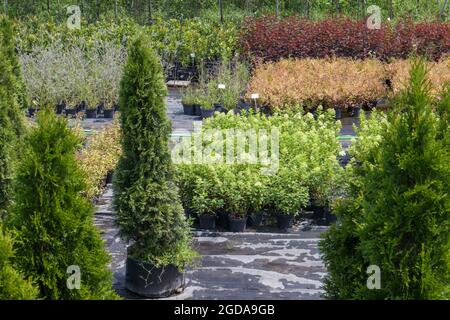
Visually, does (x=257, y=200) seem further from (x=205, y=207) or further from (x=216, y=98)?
(x=216, y=98)

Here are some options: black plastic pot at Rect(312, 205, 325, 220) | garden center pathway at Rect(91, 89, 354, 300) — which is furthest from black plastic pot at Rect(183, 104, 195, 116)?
black plastic pot at Rect(312, 205, 325, 220)

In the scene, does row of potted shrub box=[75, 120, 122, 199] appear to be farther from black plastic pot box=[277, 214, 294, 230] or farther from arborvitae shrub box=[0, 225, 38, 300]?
arborvitae shrub box=[0, 225, 38, 300]

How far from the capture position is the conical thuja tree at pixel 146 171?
4.57 meters

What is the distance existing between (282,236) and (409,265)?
289 cm

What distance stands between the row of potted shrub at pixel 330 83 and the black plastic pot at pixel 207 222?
349 centimetres

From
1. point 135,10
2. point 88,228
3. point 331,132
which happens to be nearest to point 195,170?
point 331,132

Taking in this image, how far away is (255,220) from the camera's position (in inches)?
242

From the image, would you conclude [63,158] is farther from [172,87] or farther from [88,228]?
[172,87]

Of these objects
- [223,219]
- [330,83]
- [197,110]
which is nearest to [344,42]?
[330,83]

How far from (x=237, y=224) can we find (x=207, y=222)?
0.28 meters

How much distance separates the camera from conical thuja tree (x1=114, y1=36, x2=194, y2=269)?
4.57 metres

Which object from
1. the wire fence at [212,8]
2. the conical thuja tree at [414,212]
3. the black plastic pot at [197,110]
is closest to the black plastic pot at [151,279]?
the conical thuja tree at [414,212]

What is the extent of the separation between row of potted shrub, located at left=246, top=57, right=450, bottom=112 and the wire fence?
21.2 ft

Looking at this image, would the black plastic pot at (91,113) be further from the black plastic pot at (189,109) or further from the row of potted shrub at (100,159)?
the row of potted shrub at (100,159)
